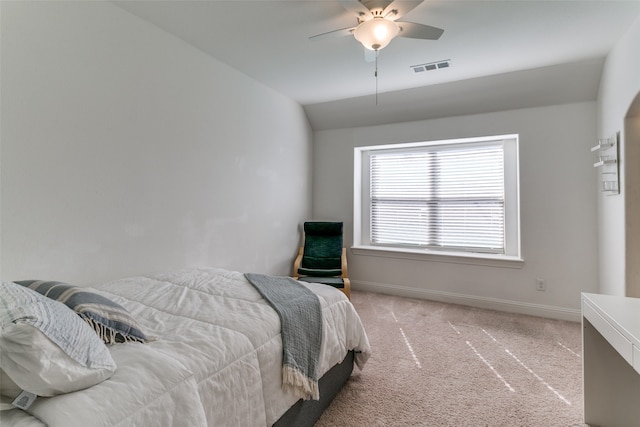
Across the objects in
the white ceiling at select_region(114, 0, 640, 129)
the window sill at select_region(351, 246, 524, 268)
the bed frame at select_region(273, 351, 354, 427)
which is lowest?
the bed frame at select_region(273, 351, 354, 427)

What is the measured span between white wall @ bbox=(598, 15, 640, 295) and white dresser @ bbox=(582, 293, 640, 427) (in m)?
1.24

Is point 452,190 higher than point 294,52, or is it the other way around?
point 294,52

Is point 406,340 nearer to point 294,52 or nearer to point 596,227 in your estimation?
point 596,227

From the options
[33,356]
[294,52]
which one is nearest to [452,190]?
[294,52]

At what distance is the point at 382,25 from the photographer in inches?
79.6

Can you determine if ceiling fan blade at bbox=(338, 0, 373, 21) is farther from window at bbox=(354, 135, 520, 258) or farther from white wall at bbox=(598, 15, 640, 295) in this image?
window at bbox=(354, 135, 520, 258)

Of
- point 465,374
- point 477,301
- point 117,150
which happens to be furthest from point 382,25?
A: point 477,301

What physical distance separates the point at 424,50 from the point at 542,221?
2261mm

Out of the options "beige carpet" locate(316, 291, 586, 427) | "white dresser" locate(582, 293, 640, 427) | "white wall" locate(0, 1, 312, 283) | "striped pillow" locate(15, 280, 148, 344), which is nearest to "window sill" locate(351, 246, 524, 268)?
"beige carpet" locate(316, 291, 586, 427)

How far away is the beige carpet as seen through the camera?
1.82 m

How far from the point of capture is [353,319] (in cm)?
208

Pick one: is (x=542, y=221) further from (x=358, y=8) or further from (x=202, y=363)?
(x=202, y=363)

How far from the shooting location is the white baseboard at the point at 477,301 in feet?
11.2

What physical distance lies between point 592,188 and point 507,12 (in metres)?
2.16
